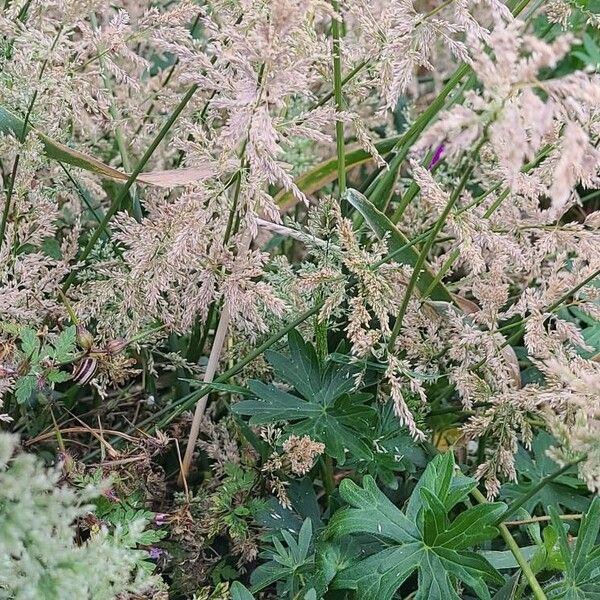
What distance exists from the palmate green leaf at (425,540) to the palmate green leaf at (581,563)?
0.21 ft

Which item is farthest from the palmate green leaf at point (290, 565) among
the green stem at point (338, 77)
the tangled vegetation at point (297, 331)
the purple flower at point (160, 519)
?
the green stem at point (338, 77)

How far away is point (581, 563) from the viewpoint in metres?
0.88

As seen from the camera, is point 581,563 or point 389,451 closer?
point 581,563

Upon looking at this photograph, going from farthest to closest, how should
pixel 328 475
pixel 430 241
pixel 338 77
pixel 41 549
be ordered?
pixel 328 475, pixel 338 77, pixel 430 241, pixel 41 549

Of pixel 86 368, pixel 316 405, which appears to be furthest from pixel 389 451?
pixel 86 368

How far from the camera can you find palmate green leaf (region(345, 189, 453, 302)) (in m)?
1.01

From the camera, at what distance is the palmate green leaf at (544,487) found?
1.08 meters

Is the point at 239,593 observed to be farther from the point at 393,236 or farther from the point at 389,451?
the point at 393,236

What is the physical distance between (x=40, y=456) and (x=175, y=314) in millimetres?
269

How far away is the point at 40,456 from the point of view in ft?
3.65

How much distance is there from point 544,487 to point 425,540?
0.31m

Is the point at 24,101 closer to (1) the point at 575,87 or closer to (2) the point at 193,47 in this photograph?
(2) the point at 193,47

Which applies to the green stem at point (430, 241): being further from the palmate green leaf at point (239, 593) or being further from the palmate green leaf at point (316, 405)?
the palmate green leaf at point (239, 593)


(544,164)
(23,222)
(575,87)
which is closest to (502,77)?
(575,87)
